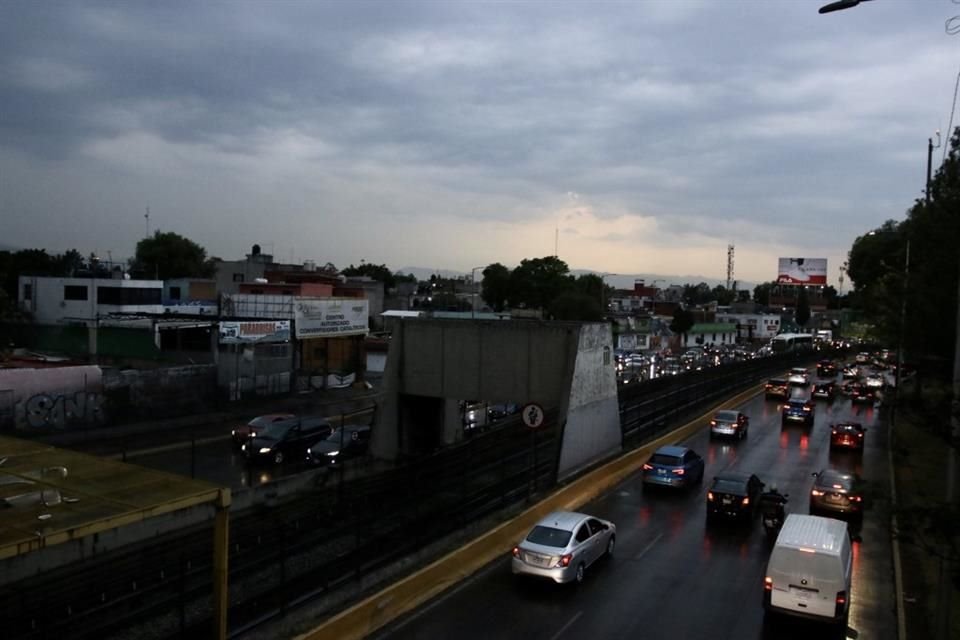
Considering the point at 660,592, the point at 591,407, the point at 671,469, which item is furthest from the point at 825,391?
the point at 660,592

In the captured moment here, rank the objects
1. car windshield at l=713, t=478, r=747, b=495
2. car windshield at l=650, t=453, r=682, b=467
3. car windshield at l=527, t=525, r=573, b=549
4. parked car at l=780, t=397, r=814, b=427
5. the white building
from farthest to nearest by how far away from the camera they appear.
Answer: the white building, parked car at l=780, t=397, r=814, b=427, car windshield at l=650, t=453, r=682, b=467, car windshield at l=713, t=478, r=747, b=495, car windshield at l=527, t=525, r=573, b=549

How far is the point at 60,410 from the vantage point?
32.4 metres

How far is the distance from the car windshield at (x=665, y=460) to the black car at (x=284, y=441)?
531 inches

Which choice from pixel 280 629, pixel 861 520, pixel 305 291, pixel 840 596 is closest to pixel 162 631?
pixel 280 629

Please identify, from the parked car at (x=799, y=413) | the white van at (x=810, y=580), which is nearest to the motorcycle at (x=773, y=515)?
the white van at (x=810, y=580)

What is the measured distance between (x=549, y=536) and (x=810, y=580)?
514cm

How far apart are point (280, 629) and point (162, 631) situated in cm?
273

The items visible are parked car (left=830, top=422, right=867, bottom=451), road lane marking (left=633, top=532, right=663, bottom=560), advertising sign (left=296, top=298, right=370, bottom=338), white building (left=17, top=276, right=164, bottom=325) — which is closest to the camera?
road lane marking (left=633, top=532, right=663, bottom=560)

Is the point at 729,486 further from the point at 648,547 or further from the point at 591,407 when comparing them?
the point at 591,407

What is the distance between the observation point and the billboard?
13075cm

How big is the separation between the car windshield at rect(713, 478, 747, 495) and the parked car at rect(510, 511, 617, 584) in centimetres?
574

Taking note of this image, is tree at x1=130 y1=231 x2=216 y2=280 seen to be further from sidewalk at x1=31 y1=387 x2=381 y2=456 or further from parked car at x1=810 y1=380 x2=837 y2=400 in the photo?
parked car at x1=810 y1=380 x2=837 y2=400

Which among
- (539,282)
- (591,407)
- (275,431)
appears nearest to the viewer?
(591,407)

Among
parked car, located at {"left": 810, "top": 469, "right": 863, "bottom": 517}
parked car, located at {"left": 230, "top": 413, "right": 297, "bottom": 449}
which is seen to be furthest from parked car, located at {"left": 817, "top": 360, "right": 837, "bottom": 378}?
parked car, located at {"left": 230, "top": 413, "right": 297, "bottom": 449}
